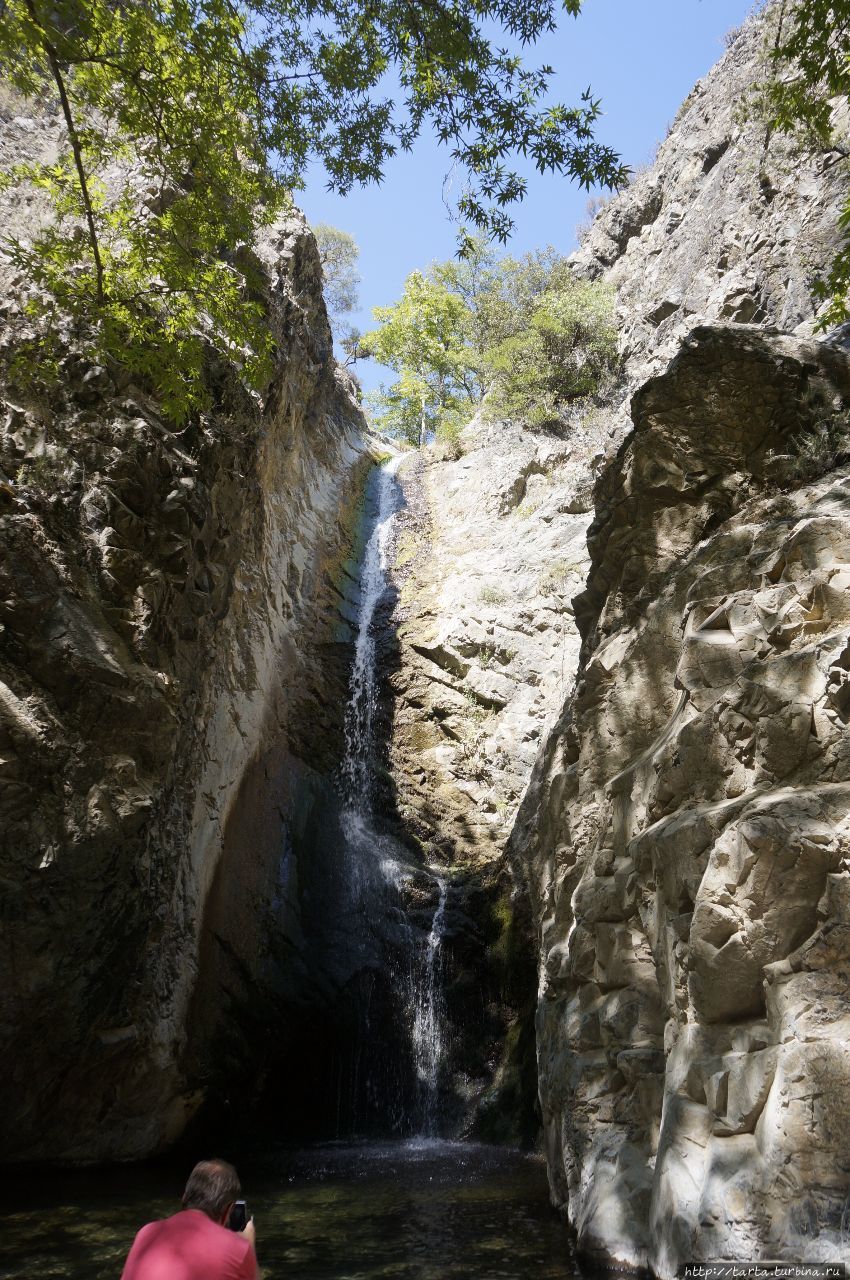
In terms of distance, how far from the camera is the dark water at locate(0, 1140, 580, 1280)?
19.6 ft

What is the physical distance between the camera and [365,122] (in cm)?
754

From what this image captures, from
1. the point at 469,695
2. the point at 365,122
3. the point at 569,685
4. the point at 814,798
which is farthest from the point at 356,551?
the point at 814,798

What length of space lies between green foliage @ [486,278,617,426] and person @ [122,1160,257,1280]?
73.6 ft

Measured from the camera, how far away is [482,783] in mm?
15484

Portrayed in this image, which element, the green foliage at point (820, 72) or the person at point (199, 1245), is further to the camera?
the green foliage at point (820, 72)

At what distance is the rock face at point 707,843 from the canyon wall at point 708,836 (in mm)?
18

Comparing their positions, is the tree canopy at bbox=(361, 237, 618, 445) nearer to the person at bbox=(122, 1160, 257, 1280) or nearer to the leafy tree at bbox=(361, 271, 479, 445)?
the leafy tree at bbox=(361, 271, 479, 445)

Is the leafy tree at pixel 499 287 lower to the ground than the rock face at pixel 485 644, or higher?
higher

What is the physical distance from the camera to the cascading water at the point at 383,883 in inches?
492

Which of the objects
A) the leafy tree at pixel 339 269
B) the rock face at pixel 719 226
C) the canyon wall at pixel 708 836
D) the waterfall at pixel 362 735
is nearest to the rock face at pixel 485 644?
the waterfall at pixel 362 735

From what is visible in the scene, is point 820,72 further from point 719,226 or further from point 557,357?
point 557,357

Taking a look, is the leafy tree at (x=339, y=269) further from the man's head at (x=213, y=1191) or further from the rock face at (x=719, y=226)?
the man's head at (x=213, y=1191)

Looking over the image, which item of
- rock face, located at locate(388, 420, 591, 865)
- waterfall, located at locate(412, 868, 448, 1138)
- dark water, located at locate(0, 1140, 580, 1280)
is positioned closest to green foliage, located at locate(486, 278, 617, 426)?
rock face, located at locate(388, 420, 591, 865)

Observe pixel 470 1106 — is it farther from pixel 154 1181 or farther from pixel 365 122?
pixel 365 122
